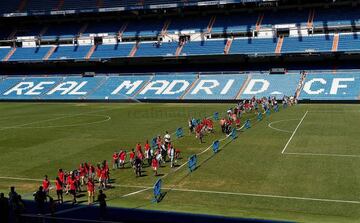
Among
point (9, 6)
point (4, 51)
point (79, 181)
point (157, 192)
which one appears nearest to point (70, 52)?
point (4, 51)

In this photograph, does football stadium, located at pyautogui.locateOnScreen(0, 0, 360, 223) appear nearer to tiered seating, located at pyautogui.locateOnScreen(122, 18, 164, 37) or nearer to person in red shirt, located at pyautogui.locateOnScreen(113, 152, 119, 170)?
person in red shirt, located at pyautogui.locateOnScreen(113, 152, 119, 170)

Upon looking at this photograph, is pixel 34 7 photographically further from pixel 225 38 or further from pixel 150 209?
pixel 150 209

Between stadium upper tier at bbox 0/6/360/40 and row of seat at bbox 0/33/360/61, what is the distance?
8.91 feet

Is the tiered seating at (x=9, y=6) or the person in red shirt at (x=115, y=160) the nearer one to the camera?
the person in red shirt at (x=115, y=160)

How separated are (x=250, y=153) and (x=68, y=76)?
2325 inches

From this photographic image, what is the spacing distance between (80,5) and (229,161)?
6846cm

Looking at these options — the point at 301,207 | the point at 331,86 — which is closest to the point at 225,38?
the point at 331,86

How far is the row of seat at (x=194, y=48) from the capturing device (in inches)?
2783

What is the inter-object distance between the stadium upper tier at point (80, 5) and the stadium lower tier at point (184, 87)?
43.9 ft

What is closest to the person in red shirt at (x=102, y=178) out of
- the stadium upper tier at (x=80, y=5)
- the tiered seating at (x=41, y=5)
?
the stadium upper tier at (x=80, y=5)

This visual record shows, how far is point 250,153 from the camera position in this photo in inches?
1190

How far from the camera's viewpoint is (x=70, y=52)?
8450 cm

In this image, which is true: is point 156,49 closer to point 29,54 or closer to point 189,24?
point 189,24

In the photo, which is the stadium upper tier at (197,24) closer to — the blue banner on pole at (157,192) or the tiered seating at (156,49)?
the tiered seating at (156,49)
